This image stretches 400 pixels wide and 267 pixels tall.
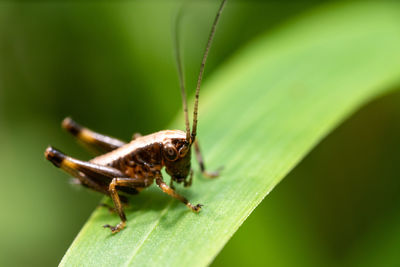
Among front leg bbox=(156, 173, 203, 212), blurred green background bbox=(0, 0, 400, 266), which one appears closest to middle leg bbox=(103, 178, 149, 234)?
front leg bbox=(156, 173, 203, 212)

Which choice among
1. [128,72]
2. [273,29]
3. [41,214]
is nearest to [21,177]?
[41,214]

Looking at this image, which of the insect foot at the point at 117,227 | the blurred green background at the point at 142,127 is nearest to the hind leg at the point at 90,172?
the insect foot at the point at 117,227

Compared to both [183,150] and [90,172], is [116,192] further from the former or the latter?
[183,150]

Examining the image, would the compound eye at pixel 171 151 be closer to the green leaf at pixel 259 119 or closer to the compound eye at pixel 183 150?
the compound eye at pixel 183 150

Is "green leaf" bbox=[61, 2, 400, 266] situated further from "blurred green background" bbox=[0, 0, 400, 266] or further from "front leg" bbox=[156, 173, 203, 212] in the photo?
"blurred green background" bbox=[0, 0, 400, 266]

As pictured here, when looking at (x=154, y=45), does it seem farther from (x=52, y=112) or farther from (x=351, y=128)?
(x=351, y=128)

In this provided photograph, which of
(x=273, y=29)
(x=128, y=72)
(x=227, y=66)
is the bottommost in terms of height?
(x=128, y=72)

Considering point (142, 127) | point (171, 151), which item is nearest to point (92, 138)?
point (171, 151)
